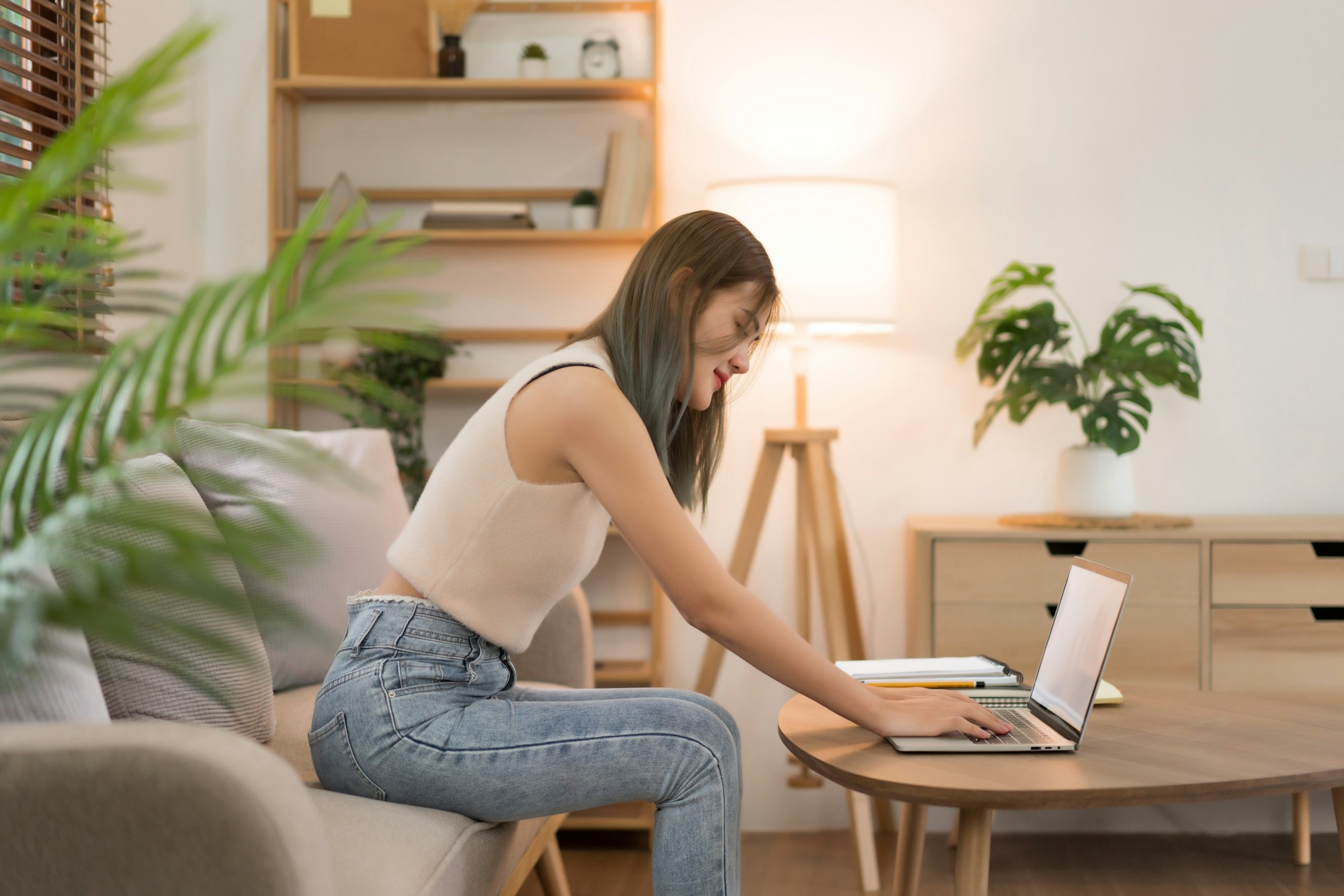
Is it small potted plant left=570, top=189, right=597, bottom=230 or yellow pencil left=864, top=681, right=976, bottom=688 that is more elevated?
small potted plant left=570, top=189, right=597, bottom=230

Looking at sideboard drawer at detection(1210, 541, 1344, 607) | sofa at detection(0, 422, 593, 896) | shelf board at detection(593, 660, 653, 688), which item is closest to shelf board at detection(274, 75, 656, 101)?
shelf board at detection(593, 660, 653, 688)

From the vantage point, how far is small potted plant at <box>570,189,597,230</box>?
8.98 ft

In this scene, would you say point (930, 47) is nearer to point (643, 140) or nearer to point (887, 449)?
point (643, 140)

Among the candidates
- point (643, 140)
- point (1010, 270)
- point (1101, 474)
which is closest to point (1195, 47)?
point (1010, 270)

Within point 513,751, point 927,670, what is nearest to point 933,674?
point 927,670

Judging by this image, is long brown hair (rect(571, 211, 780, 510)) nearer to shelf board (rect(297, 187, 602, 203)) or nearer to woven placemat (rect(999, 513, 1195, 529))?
woven placemat (rect(999, 513, 1195, 529))

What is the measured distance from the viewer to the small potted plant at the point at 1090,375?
2410mm

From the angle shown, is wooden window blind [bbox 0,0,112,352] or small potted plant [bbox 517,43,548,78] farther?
small potted plant [bbox 517,43,548,78]

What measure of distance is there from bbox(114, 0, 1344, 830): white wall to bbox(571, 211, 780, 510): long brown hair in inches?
55.5

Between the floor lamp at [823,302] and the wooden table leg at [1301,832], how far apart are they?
95cm

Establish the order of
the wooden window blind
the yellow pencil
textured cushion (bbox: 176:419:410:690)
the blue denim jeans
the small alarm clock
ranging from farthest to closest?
the small alarm clock
the wooden window blind
textured cushion (bbox: 176:419:410:690)
the yellow pencil
the blue denim jeans

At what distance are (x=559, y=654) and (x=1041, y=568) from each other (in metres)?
1.10

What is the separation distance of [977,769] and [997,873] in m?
1.47

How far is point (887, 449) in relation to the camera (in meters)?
2.83
